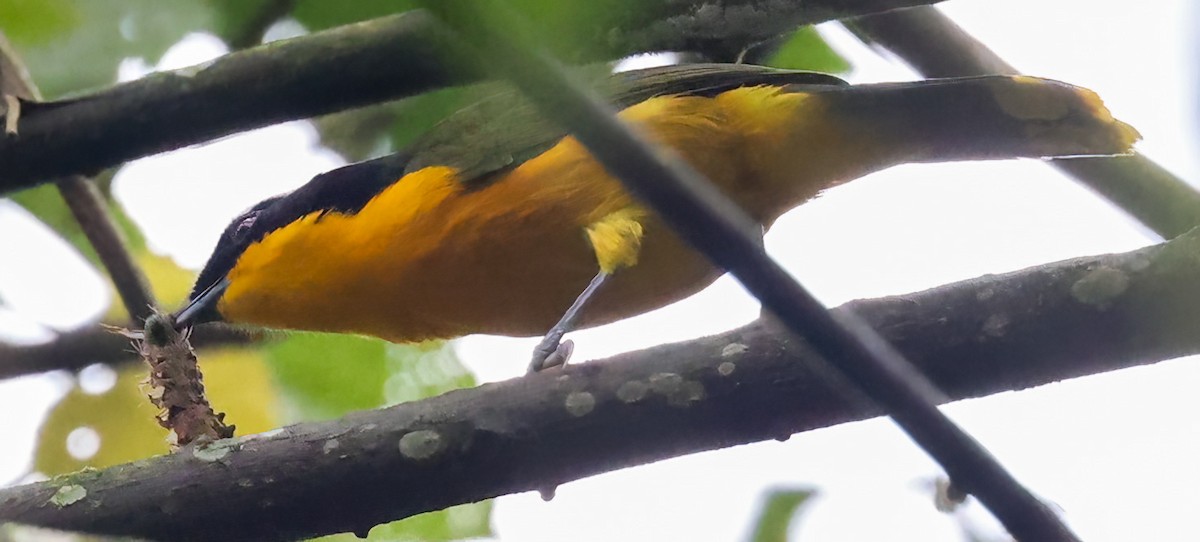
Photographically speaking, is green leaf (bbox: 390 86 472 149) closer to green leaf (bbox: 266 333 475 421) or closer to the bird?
the bird

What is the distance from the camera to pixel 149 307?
3.36m

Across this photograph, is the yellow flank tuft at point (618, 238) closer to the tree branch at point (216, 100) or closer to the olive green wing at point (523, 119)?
the olive green wing at point (523, 119)

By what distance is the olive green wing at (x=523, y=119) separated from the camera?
10.3 feet

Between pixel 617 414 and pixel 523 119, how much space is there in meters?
1.39

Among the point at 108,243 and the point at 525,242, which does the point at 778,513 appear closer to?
the point at 525,242

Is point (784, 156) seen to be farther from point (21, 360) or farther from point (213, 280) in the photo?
point (21, 360)

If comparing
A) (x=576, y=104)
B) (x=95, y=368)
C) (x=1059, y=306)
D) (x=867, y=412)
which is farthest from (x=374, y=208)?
(x=576, y=104)

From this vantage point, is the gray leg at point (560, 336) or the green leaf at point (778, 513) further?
the gray leg at point (560, 336)

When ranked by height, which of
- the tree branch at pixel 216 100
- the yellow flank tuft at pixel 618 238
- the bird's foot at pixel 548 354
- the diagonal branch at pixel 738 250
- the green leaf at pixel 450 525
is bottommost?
the diagonal branch at pixel 738 250

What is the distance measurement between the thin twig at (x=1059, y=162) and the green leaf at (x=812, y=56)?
21 cm

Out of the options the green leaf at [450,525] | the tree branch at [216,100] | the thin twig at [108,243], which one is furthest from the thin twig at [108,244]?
the green leaf at [450,525]

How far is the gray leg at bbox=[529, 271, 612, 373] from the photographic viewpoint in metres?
2.90

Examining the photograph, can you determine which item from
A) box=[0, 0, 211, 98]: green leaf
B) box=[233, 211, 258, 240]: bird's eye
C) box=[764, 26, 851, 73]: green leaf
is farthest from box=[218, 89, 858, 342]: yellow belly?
box=[0, 0, 211, 98]: green leaf

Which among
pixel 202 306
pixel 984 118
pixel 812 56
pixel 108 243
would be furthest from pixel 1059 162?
pixel 108 243
